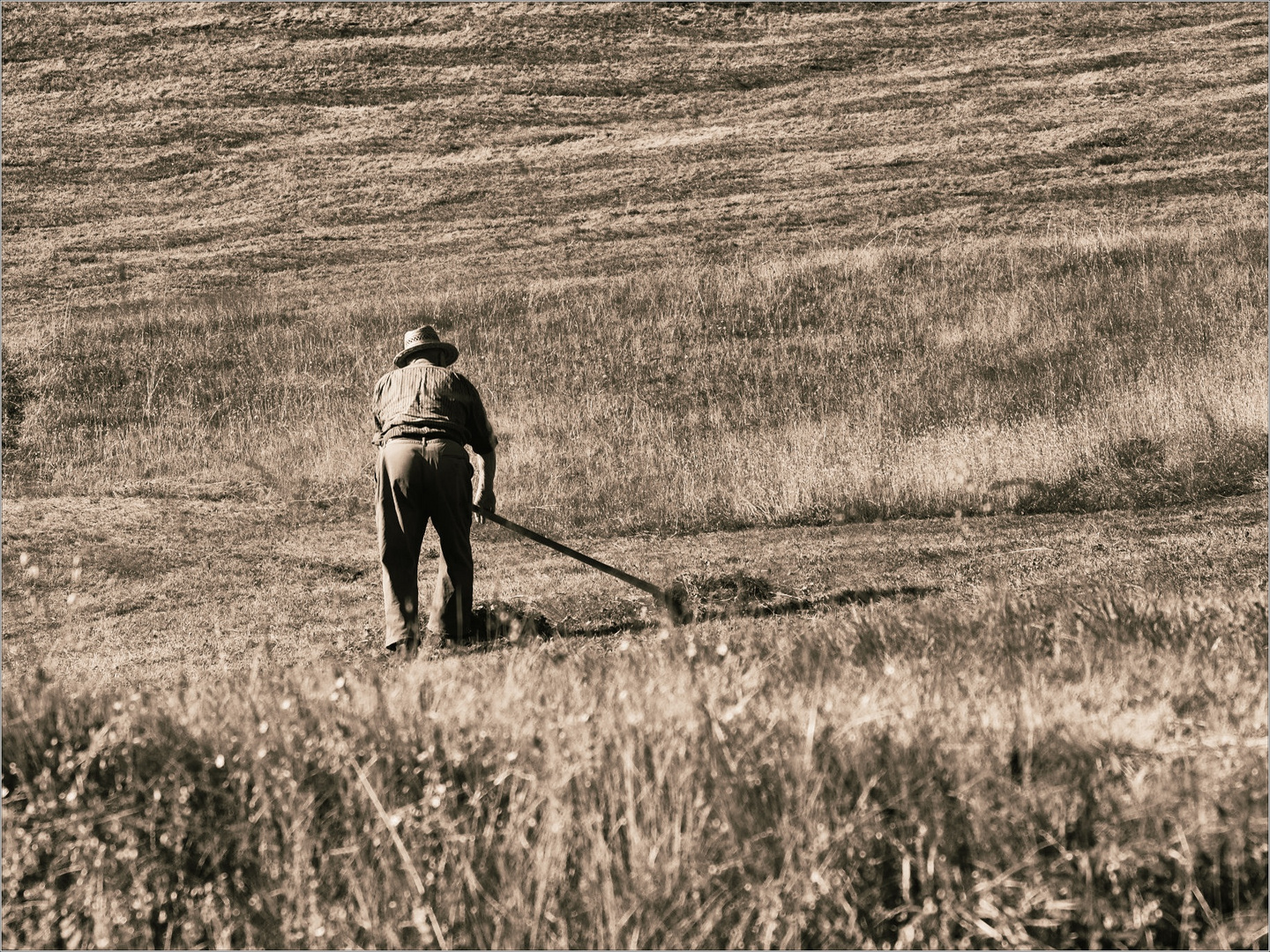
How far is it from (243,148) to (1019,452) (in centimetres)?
3034

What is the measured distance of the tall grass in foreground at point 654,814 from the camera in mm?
3801

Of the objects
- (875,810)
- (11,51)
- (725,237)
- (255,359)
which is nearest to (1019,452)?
(875,810)

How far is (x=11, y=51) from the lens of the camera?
44375mm

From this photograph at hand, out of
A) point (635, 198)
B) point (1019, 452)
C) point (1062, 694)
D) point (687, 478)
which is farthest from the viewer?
point (635, 198)

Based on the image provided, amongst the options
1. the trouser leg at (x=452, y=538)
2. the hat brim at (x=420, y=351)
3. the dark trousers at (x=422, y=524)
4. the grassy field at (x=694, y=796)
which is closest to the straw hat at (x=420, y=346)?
the hat brim at (x=420, y=351)

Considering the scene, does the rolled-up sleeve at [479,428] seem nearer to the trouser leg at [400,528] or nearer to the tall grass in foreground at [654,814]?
the trouser leg at [400,528]

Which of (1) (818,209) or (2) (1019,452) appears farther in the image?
(1) (818,209)

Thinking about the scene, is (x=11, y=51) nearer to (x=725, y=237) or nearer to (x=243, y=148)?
(x=243, y=148)

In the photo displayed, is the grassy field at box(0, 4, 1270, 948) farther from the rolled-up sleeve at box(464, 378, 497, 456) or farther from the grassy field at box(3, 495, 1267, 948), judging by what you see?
the rolled-up sleeve at box(464, 378, 497, 456)

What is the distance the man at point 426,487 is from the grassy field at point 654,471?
1.72ft

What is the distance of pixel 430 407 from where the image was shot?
8281mm

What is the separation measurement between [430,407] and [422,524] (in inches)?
29.9

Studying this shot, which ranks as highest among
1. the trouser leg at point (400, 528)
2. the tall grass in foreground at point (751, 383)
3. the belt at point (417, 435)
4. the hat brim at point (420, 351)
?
the tall grass in foreground at point (751, 383)

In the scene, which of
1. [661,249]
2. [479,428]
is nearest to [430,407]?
[479,428]
